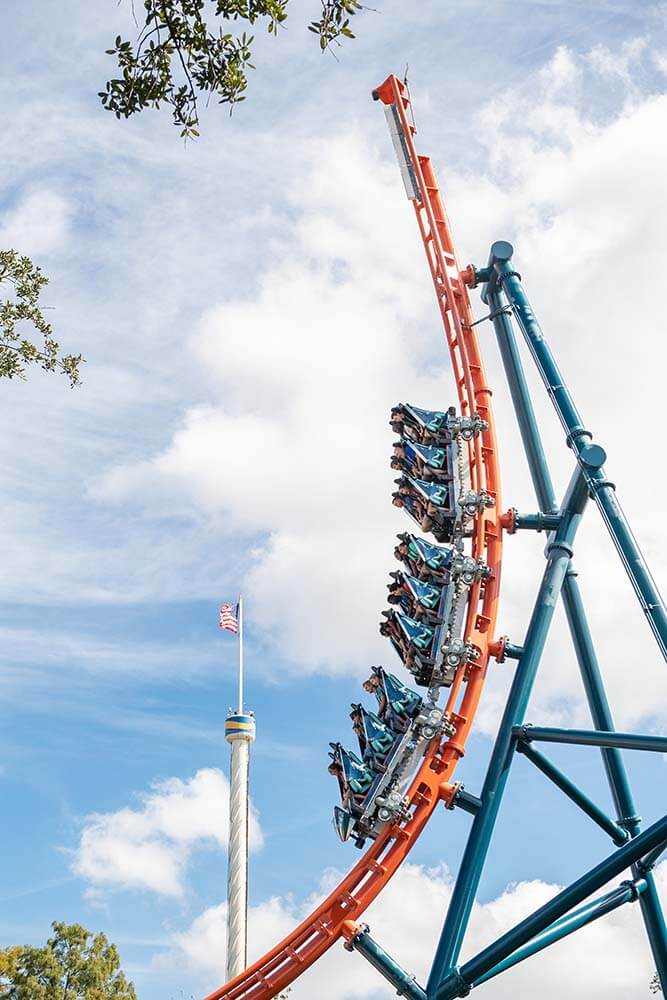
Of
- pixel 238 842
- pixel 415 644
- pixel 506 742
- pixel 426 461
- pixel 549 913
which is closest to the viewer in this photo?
pixel 549 913

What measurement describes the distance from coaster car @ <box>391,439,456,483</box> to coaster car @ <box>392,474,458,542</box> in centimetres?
13

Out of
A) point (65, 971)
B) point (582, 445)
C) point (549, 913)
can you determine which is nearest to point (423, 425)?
point (582, 445)

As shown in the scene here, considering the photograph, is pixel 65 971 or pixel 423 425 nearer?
pixel 423 425

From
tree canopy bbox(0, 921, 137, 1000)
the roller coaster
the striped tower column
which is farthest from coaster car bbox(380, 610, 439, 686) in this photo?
the striped tower column

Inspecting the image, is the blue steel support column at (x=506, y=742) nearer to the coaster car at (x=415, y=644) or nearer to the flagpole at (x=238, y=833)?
the coaster car at (x=415, y=644)

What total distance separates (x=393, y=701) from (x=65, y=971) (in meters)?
24.1

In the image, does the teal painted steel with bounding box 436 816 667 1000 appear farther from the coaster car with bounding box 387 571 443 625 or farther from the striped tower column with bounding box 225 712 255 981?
the striped tower column with bounding box 225 712 255 981

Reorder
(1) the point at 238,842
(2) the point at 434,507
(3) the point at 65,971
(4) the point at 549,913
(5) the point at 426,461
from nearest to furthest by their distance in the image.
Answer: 1. (4) the point at 549,913
2. (2) the point at 434,507
3. (5) the point at 426,461
4. (3) the point at 65,971
5. (1) the point at 238,842

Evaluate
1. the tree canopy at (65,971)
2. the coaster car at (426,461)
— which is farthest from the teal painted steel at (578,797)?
the tree canopy at (65,971)

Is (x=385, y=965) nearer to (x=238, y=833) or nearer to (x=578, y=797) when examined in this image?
(x=578, y=797)

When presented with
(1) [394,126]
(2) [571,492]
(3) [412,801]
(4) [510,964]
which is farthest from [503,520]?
(1) [394,126]

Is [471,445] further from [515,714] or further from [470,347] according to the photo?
[515,714]

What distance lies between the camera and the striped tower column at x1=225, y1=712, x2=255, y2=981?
44.3 metres

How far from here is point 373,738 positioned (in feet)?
53.1
